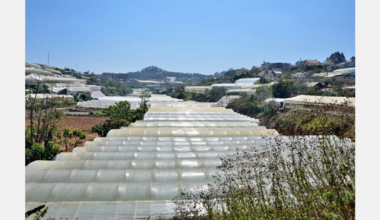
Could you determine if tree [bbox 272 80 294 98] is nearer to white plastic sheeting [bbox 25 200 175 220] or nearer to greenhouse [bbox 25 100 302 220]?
greenhouse [bbox 25 100 302 220]

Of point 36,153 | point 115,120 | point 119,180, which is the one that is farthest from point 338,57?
point 119,180

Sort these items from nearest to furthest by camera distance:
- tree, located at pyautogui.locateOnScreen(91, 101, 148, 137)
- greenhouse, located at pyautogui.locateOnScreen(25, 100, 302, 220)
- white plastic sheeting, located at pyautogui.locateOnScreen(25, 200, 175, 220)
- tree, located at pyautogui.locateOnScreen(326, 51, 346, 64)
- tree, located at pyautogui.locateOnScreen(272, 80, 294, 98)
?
white plastic sheeting, located at pyautogui.locateOnScreen(25, 200, 175, 220), greenhouse, located at pyautogui.locateOnScreen(25, 100, 302, 220), tree, located at pyautogui.locateOnScreen(91, 101, 148, 137), tree, located at pyautogui.locateOnScreen(272, 80, 294, 98), tree, located at pyautogui.locateOnScreen(326, 51, 346, 64)

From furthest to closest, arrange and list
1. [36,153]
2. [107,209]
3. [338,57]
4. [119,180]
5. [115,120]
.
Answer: [338,57], [115,120], [36,153], [119,180], [107,209]

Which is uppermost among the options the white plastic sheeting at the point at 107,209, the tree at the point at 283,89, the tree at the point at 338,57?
the tree at the point at 338,57

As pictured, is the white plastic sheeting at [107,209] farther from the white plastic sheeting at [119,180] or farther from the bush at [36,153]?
the bush at [36,153]

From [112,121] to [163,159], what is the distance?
1431cm

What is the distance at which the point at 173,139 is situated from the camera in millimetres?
14086

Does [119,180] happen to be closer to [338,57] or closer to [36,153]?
[36,153]

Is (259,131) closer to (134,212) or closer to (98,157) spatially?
(98,157)

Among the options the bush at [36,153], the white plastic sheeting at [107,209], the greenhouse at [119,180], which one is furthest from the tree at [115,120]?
the white plastic sheeting at [107,209]

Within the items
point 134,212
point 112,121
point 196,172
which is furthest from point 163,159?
point 112,121

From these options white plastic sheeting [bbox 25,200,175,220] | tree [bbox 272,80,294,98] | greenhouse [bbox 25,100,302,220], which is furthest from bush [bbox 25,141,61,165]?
tree [bbox 272,80,294,98]

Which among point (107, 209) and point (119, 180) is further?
point (119, 180)
